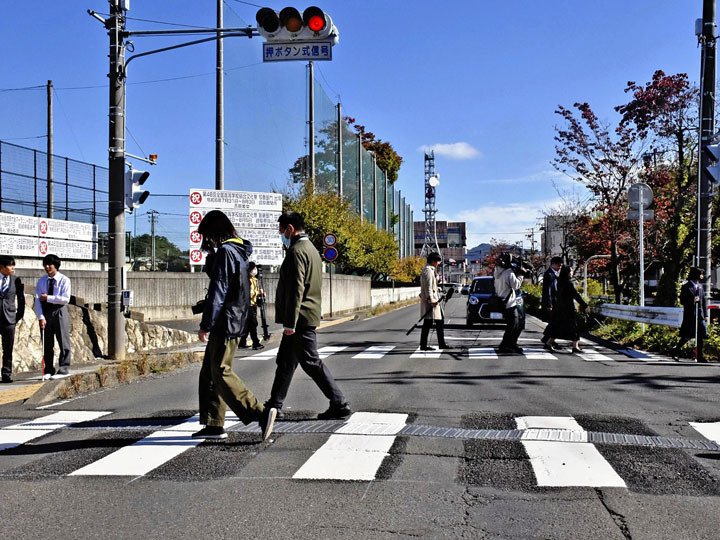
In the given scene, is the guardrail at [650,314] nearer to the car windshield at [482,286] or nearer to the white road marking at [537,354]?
the white road marking at [537,354]

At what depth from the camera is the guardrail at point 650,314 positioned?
540 inches

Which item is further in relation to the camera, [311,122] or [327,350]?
[311,122]

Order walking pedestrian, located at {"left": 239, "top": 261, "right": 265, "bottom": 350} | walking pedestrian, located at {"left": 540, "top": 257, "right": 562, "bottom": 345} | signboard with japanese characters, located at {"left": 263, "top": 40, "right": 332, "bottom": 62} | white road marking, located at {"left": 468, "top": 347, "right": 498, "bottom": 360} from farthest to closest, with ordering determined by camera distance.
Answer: walking pedestrian, located at {"left": 540, "top": 257, "right": 562, "bottom": 345} → walking pedestrian, located at {"left": 239, "top": 261, "right": 265, "bottom": 350} → white road marking, located at {"left": 468, "top": 347, "right": 498, "bottom": 360} → signboard with japanese characters, located at {"left": 263, "top": 40, "right": 332, "bottom": 62}

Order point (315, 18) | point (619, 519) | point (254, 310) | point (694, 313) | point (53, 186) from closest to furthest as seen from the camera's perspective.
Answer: point (619, 519)
point (315, 18)
point (694, 313)
point (254, 310)
point (53, 186)

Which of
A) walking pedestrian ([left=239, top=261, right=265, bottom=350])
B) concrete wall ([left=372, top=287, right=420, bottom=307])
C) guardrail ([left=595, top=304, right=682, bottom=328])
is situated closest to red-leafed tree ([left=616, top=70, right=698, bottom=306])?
guardrail ([left=595, top=304, right=682, bottom=328])

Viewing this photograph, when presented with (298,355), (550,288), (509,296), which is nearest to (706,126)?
(550,288)

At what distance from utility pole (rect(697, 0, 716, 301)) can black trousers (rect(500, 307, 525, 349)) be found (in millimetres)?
3899

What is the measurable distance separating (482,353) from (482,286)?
30.2 ft

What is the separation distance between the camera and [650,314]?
1523cm

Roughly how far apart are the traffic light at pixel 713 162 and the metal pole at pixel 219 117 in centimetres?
1556

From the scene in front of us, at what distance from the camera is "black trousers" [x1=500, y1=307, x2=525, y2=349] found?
1330 cm

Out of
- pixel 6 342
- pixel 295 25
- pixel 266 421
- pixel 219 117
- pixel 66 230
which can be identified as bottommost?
pixel 266 421

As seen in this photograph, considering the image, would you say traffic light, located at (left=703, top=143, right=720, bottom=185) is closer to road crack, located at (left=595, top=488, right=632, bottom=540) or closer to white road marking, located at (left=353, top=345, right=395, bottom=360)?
white road marking, located at (left=353, top=345, right=395, bottom=360)

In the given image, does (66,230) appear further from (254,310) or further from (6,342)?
(6,342)
